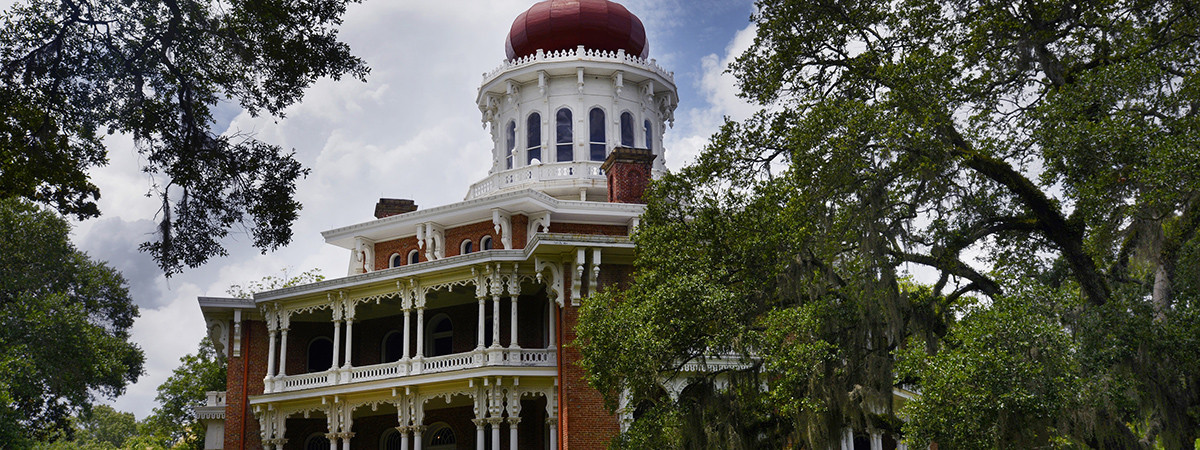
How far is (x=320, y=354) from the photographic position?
Answer: 32.3 meters

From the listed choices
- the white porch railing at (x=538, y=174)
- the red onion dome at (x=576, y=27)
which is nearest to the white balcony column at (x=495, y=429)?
the white porch railing at (x=538, y=174)

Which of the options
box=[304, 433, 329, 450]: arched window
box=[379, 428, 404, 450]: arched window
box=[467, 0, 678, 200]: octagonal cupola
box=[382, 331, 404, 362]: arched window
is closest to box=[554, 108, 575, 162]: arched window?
box=[467, 0, 678, 200]: octagonal cupola

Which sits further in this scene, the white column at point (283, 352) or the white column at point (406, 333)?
the white column at point (283, 352)

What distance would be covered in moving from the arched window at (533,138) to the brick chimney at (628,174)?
19.7ft

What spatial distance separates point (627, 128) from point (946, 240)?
2256 centimetres

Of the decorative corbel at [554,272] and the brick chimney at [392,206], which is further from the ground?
the brick chimney at [392,206]

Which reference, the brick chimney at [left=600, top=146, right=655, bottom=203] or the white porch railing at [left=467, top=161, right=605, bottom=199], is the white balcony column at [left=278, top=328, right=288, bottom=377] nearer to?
the white porch railing at [left=467, top=161, right=605, bottom=199]

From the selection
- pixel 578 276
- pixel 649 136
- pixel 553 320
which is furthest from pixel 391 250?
pixel 649 136

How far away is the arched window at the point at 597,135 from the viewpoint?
37250 millimetres

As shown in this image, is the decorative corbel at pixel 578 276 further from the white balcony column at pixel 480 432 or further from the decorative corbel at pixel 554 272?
the white balcony column at pixel 480 432

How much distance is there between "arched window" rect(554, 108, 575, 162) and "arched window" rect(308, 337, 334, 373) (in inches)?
406

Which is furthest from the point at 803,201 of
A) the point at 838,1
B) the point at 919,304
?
the point at 838,1

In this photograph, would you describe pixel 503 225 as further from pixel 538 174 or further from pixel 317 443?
pixel 317 443

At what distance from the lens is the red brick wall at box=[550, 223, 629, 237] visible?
3144 cm
